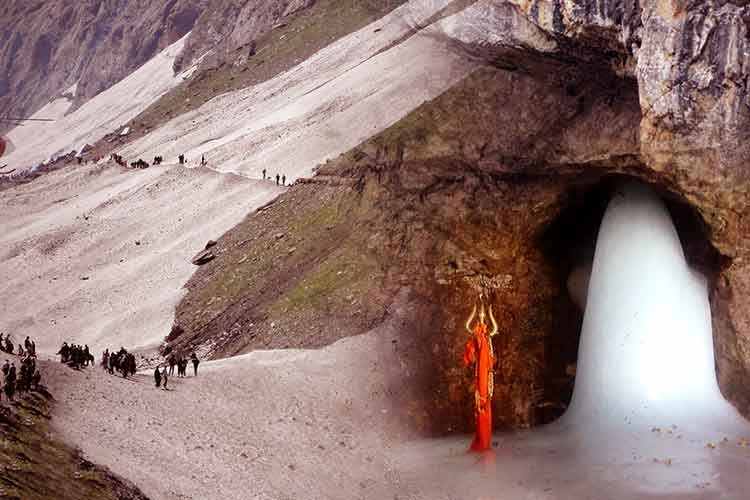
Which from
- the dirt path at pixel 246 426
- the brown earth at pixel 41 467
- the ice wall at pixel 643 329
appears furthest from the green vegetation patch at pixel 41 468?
the ice wall at pixel 643 329

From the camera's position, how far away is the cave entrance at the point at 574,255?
1923 cm

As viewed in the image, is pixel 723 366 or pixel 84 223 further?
pixel 84 223

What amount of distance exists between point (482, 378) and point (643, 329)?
372 centimetres

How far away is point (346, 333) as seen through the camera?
20781 millimetres

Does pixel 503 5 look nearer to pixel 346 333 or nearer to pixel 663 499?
pixel 346 333

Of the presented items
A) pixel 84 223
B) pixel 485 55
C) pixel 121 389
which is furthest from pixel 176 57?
pixel 121 389

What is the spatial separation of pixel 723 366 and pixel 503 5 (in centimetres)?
816

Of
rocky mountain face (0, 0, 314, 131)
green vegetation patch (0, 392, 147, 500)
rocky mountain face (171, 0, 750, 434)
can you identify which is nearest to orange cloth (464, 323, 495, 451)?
rocky mountain face (171, 0, 750, 434)

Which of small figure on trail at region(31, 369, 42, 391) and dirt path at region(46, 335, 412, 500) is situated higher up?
small figure on trail at region(31, 369, 42, 391)

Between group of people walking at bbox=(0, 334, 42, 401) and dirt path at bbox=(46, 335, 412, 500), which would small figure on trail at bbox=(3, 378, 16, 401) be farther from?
dirt path at bbox=(46, 335, 412, 500)

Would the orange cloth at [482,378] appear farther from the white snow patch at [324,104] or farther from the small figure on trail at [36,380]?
the white snow patch at [324,104]

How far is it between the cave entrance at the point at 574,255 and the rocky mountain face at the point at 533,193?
3 centimetres

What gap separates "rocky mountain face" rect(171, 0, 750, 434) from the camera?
1736 centimetres

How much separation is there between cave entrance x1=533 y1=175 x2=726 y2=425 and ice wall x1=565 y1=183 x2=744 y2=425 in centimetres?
19
